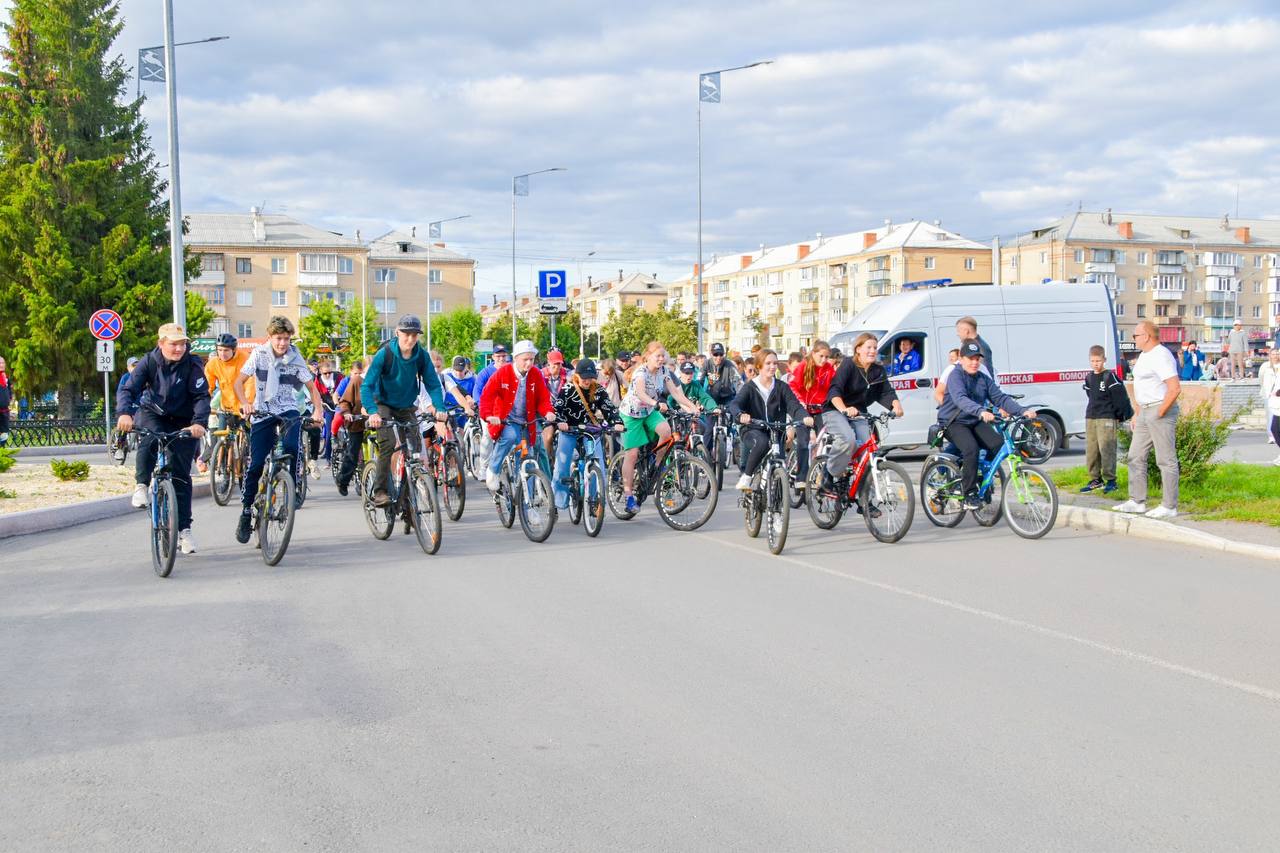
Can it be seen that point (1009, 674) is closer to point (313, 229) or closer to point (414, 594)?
point (414, 594)

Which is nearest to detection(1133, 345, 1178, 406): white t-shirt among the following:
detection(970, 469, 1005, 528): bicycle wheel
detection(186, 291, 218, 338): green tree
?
detection(970, 469, 1005, 528): bicycle wheel

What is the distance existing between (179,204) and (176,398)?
12684 mm

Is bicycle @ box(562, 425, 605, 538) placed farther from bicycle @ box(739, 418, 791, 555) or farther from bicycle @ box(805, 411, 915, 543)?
bicycle @ box(805, 411, 915, 543)

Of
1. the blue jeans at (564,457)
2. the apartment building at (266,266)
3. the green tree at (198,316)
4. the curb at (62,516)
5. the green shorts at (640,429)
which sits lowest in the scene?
the curb at (62,516)

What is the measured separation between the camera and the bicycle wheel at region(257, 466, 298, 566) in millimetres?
9383

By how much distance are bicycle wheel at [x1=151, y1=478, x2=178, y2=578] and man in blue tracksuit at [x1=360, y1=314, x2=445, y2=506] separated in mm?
1977

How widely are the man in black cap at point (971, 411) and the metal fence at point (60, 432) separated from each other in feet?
82.7

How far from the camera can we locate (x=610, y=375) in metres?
18.7

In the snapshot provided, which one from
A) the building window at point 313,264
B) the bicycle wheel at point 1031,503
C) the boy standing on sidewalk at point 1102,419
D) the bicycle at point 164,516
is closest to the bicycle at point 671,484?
the bicycle wheel at point 1031,503

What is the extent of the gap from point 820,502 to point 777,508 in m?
1.51

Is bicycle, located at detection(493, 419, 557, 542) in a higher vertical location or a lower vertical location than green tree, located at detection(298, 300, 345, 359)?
lower

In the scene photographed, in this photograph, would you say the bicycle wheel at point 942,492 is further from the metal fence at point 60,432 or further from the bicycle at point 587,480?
the metal fence at point 60,432

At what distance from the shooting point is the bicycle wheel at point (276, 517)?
938cm

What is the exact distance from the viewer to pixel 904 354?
19391 mm
